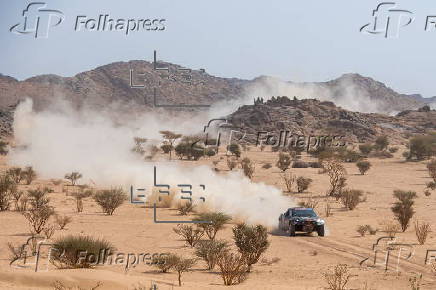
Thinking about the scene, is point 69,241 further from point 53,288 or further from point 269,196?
point 269,196

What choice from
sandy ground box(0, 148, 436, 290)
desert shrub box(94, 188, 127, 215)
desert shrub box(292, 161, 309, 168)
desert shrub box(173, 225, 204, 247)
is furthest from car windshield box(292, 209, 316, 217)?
desert shrub box(292, 161, 309, 168)

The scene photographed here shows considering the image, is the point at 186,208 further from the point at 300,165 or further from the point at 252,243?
the point at 300,165

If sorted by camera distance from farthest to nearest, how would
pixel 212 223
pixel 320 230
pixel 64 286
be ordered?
pixel 320 230 → pixel 212 223 → pixel 64 286

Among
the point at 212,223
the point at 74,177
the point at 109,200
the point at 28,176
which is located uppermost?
the point at 212,223

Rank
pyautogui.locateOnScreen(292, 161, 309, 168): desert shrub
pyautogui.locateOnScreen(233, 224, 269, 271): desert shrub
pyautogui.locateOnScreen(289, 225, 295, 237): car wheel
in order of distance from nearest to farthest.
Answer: pyautogui.locateOnScreen(233, 224, 269, 271): desert shrub → pyautogui.locateOnScreen(289, 225, 295, 237): car wheel → pyautogui.locateOnScreen(292, 161, 309, 168): desert shrub

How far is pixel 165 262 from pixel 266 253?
4473 mm

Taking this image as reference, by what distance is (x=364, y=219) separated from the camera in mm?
28172

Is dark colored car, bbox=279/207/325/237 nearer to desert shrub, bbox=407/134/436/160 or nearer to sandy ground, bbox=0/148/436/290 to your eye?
sandy ground, bbox=0/148/436/290

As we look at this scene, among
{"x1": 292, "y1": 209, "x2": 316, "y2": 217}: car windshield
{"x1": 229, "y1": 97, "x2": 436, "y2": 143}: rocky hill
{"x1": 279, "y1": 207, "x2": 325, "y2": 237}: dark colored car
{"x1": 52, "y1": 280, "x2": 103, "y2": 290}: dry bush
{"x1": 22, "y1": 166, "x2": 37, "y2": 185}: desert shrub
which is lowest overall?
{"x1": 22, "y1": 166, "x2": 37, "y2": 185}: desert shrub

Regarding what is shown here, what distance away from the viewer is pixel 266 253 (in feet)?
63.4

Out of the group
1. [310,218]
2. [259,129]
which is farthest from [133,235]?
[259,129]

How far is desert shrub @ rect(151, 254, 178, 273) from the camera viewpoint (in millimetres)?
15859

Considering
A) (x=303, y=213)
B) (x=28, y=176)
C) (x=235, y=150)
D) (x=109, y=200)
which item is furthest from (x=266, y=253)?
(x=235, y=150)

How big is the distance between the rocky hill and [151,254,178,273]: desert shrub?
72.9 meters
